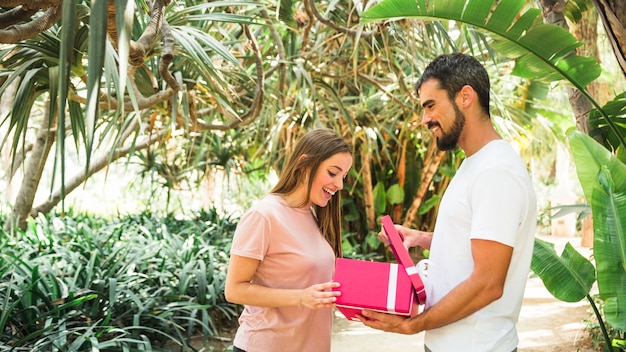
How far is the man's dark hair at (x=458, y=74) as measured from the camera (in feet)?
5.60

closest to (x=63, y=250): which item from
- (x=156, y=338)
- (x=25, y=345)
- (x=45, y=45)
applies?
(x=156, y=338)

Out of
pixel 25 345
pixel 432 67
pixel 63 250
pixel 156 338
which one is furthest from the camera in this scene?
pixel 63 250

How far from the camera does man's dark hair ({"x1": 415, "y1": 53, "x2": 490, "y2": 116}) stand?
1.71 metres

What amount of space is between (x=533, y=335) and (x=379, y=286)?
4.03 m

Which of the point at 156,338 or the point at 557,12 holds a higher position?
the point at 557,12

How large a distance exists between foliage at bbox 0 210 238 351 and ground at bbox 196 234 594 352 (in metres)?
0.44

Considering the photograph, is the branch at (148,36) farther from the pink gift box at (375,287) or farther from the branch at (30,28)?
the pink gift box at (375,287)

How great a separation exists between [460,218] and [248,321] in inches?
28.5

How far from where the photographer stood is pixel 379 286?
1.67 metres

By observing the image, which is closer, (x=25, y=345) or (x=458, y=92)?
(x=458, y=92)

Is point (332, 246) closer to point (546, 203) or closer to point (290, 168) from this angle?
point (290, 168)

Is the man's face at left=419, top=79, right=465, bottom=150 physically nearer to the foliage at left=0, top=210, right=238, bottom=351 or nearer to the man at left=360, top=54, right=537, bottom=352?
the man at left=360, top=54, right=537, bottom=352

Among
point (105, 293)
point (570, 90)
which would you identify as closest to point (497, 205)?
point (570, 90)

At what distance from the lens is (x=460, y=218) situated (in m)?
1.64
